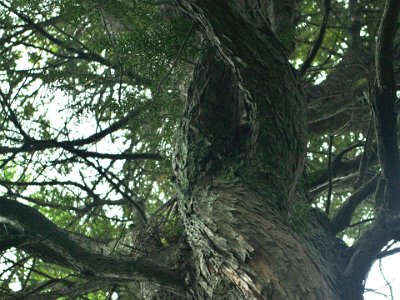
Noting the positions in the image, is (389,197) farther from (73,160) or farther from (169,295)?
(73,160)

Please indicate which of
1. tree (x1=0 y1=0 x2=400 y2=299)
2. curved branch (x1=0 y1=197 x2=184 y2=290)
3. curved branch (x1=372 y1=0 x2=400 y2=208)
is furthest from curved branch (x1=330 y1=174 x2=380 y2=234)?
curved branch (x1=0 y1=197 x2=184 y2=290)

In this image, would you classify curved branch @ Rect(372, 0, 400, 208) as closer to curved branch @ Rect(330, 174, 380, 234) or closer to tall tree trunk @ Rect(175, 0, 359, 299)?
tall tree trunk @ Rect(175, 0, 359, 299)

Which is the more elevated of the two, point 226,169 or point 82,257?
point 226,169

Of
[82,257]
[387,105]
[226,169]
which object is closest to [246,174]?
[226,169]

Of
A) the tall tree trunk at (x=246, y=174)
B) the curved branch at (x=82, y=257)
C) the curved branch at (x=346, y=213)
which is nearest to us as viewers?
the tall tree trunk at (x=246, y=174)

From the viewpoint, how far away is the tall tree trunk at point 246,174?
2.16 meters

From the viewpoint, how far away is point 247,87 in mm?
2490

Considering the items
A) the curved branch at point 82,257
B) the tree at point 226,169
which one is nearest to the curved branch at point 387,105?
the tree at point 226,169

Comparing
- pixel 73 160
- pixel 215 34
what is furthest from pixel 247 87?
pixel 73 160

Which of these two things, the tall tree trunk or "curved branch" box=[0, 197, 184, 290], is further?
"curved branch" box=[0, 197, 184, 290]

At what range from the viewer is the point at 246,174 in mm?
2600

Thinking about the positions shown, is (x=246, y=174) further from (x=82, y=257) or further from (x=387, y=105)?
(x=82, y=257)

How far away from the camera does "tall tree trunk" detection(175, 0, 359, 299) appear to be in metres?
2.16

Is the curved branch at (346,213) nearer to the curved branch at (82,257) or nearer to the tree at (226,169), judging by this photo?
the tree at (226,169)
